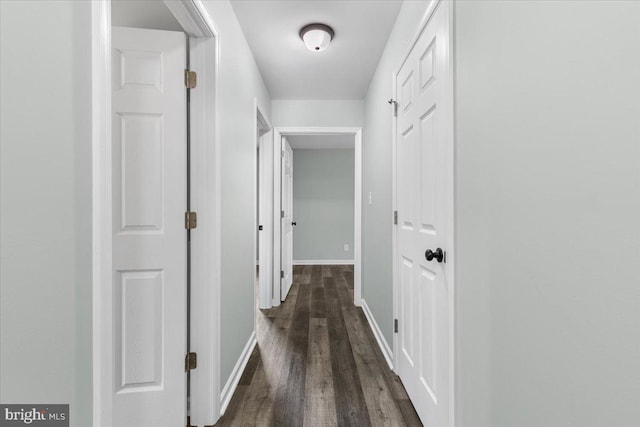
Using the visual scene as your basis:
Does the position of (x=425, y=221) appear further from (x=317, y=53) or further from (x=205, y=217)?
(x=317, y=53)

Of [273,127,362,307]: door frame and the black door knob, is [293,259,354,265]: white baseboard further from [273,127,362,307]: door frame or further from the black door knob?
the black door knob

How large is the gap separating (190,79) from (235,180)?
69cm

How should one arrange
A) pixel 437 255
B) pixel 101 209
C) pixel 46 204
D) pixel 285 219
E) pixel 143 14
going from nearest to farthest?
pixel 46 204 < pixel 101 209 < pixel 437 255 < pixel 143 14 < pixel 285 219

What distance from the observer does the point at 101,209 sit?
0.79 meters

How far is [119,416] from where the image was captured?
1548mm

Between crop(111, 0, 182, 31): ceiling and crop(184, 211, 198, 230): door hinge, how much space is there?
3.71 feet

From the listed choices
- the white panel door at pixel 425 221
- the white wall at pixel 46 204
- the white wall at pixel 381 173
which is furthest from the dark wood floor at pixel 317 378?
the white wall at pixel 46 204

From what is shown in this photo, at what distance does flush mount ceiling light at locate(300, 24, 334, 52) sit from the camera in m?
2.25

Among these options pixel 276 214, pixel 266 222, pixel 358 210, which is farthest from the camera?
pixel 358 210

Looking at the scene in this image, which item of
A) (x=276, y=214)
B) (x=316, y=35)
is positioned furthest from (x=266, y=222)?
(x=316, y=35)

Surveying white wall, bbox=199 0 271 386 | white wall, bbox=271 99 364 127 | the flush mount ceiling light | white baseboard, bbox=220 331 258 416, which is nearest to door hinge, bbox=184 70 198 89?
white wall, bbox=199 0 271 386

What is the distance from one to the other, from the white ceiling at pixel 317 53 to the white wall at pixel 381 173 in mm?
124

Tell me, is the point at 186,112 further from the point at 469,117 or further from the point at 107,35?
the point at 469,117

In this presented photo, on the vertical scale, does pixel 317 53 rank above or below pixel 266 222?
above
